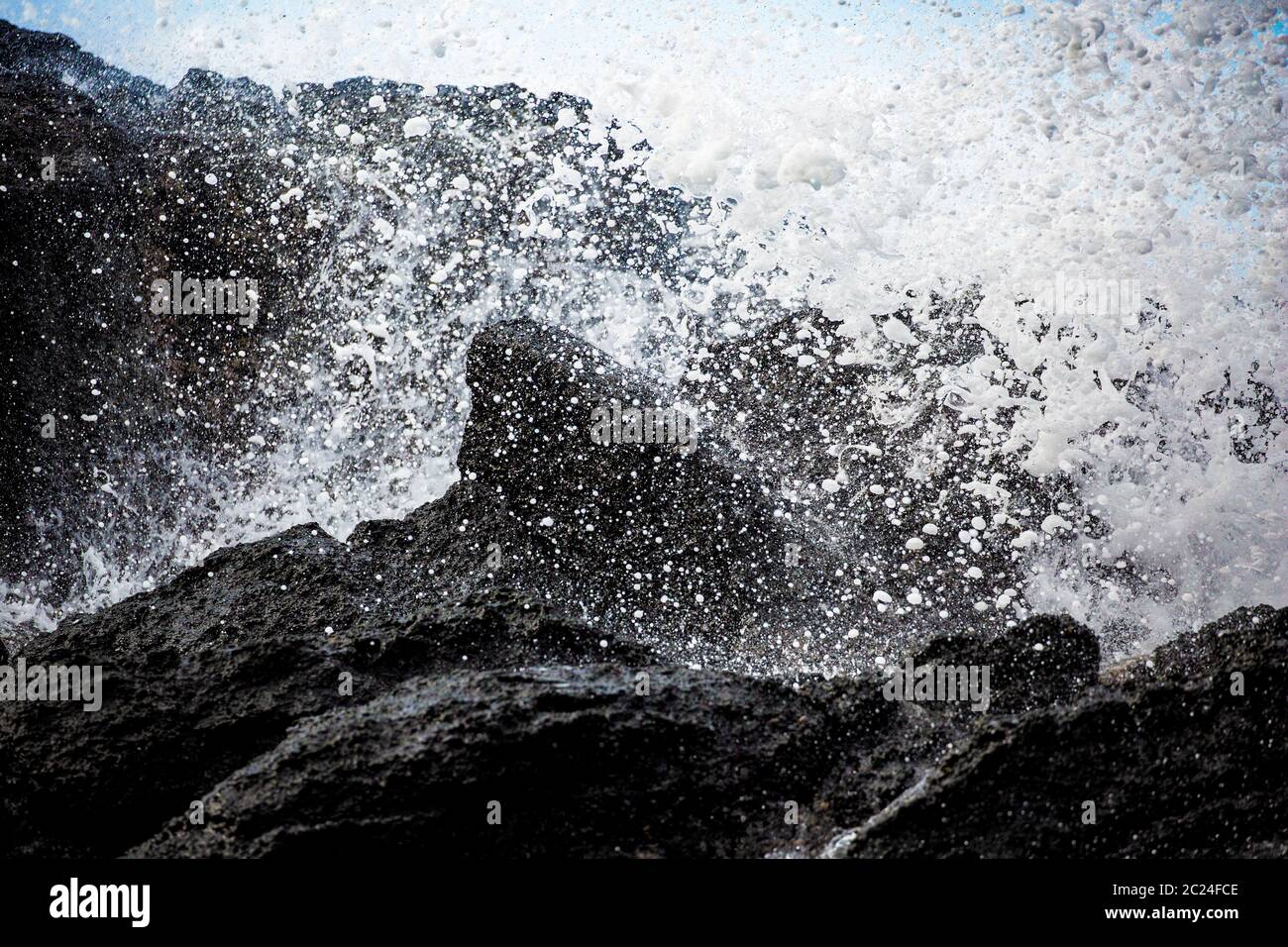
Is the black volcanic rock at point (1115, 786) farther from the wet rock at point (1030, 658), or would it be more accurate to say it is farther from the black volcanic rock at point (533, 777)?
the wet rock at point (1030, 658)

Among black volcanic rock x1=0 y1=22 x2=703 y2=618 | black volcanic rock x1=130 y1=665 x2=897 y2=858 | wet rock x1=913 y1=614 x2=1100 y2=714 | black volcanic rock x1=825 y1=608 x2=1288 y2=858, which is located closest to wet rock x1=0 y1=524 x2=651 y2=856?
black volcanic rock x1=130 y1=665 x2=897 y2=858

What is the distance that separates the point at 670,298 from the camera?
799 cm

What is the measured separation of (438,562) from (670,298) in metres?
2.76

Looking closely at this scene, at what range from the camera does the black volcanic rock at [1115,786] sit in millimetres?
3627

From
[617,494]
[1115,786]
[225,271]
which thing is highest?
[225,271]

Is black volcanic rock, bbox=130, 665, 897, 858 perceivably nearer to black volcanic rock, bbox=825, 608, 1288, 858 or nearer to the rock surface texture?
the rock surface texture

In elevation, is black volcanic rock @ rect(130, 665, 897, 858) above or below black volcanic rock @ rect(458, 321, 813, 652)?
below

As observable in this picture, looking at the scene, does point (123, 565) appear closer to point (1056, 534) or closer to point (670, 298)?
point (670, 298)

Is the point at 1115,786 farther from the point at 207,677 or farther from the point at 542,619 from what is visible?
the point at 207,677

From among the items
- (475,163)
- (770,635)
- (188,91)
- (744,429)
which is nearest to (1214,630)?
(770,635)

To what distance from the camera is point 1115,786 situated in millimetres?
3750

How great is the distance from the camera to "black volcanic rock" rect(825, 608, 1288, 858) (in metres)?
3.63

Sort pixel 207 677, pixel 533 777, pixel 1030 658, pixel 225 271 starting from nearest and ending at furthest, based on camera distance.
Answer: pixel 533 777
pixel 207 677
pixel 1030 658
pixel 225 271

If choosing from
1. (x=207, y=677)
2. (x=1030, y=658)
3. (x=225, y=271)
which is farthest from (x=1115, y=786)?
(x=225, y=271)
